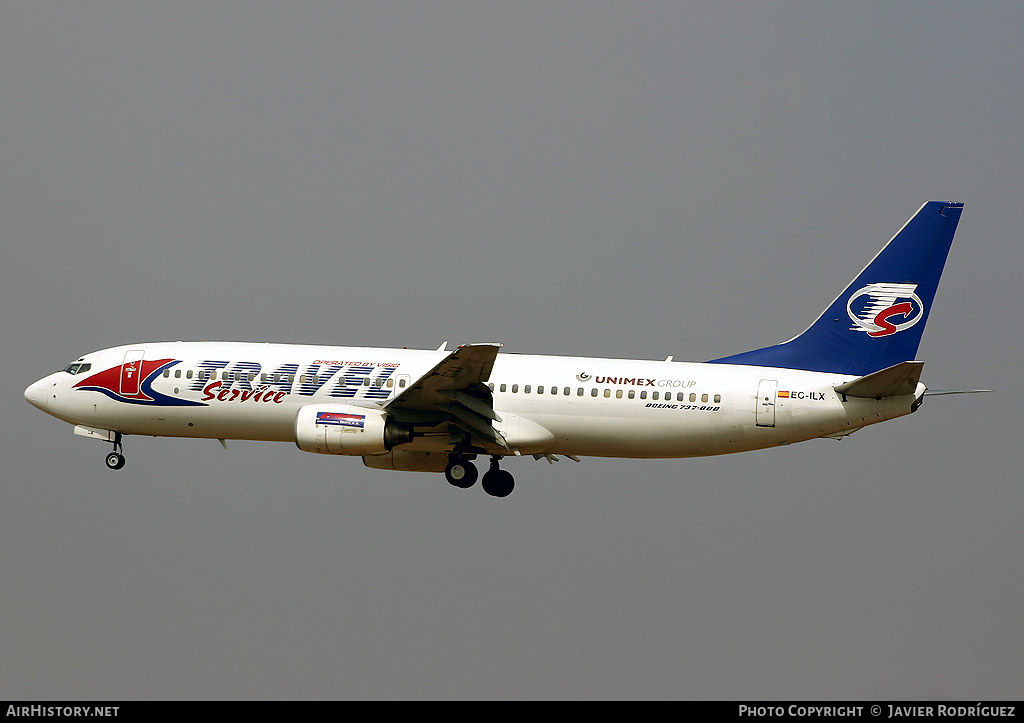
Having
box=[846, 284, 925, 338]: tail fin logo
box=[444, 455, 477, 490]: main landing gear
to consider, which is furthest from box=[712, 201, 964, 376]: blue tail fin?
box=[444, 455, 477, 490]: main landing gear

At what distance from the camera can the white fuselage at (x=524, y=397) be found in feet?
160

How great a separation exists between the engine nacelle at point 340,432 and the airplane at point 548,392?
4 centimetres

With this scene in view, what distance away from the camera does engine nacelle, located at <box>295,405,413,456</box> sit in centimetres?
4881

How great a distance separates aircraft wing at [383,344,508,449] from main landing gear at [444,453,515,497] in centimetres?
167

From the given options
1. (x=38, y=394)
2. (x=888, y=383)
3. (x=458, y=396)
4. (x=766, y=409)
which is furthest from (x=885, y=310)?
(x=38, y=394)

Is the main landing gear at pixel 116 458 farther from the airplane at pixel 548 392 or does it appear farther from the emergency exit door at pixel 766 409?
the emergency exit door at pixel 766 409

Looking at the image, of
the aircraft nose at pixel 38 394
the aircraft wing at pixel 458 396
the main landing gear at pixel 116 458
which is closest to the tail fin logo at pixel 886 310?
the aircraft wing at pixel 458 396

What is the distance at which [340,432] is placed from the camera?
4884cm

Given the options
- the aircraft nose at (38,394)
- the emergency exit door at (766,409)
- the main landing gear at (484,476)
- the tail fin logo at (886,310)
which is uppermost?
the tail fin logo at (886,310)

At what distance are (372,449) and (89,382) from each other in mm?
11068

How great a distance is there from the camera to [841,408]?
48094mm

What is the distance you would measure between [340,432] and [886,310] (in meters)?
18.0
